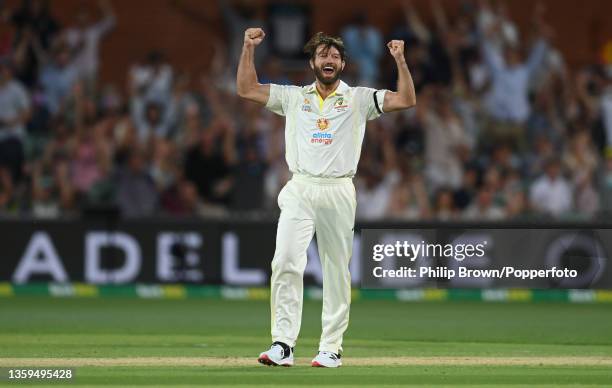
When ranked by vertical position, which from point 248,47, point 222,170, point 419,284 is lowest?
point 419,284

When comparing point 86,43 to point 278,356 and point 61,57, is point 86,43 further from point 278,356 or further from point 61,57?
point 278,356

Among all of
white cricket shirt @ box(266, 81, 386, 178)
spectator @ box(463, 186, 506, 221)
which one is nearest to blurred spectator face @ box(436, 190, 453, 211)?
spectator @ box(463, 186, 506, 221)

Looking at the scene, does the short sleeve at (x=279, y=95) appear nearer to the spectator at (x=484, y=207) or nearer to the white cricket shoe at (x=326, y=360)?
the white cricket shoe at (x=326, y=360)

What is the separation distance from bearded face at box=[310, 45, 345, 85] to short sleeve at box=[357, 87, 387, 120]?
0.81 feet

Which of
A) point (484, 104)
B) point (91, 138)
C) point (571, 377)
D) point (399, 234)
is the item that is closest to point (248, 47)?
point (571, 377)

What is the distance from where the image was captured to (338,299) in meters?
10.8

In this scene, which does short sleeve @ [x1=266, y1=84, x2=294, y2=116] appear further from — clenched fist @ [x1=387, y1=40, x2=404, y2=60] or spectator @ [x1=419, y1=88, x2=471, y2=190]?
spectator @ [x1=419, y1=88, x2=471, y2=190]

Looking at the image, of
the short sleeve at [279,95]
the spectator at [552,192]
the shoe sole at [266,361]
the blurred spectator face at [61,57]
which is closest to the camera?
the shoe sole at [266,361]

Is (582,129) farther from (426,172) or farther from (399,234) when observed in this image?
(399,234)

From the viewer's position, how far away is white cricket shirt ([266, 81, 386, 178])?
35.2 feet

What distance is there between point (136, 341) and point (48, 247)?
5460 mm

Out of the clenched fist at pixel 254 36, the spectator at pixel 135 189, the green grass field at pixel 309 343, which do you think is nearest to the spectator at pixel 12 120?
the spectator at pixel 135 189

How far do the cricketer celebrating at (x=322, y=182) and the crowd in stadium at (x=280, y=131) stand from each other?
7549 mm

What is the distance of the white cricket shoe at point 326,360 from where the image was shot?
10.8 metres
